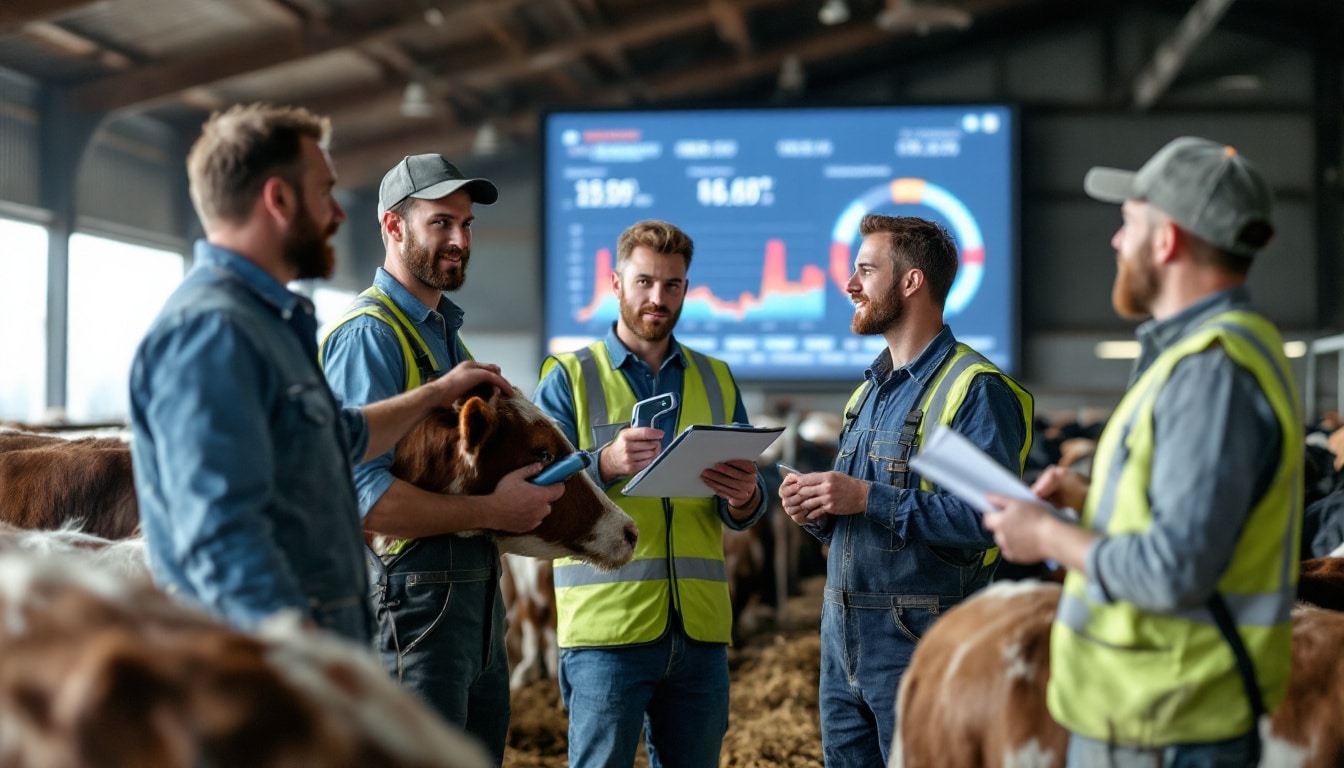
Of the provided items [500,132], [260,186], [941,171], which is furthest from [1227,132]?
[260,186]

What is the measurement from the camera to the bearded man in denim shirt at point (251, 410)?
5.47 feet

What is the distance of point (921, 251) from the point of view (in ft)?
9.98

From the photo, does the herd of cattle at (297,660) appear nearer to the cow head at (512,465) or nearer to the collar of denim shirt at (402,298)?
the cow head at (512,465)

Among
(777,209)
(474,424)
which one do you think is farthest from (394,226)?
(777,209)

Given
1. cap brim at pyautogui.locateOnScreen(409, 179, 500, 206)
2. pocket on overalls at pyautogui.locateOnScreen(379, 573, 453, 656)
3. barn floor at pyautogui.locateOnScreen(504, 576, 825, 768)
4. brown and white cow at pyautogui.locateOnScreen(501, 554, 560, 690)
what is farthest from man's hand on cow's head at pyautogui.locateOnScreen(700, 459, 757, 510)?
brown and white cow at pyautogui.locateOnScreen(501, 554, 560, 690)

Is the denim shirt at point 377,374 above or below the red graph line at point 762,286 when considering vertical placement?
below

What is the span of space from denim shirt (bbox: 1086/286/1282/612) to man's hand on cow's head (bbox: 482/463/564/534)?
124 centimetres

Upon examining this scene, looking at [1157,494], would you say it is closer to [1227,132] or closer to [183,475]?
[183,475]

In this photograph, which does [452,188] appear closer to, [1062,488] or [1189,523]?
[1062,488]

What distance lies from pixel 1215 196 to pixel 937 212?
30.0 ft

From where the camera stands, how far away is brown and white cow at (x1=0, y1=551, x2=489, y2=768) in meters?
1.27

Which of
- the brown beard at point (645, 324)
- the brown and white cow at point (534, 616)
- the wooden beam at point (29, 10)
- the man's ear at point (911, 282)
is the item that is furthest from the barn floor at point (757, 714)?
the wooden beam at point (29, 10)

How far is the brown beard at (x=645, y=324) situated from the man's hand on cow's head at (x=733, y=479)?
40cm

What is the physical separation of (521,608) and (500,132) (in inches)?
414
